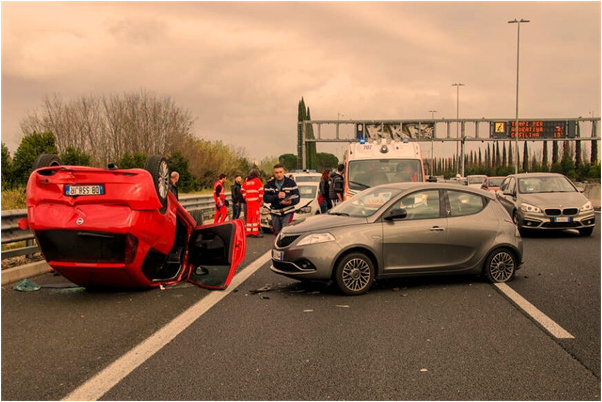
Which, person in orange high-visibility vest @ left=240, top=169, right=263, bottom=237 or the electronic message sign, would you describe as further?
the electronic message sign

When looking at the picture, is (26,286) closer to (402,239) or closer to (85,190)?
(85,190)

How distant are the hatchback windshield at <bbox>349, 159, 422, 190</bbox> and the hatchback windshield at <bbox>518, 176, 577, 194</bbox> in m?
3.52

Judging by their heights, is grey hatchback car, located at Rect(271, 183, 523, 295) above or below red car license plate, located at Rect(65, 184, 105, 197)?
below


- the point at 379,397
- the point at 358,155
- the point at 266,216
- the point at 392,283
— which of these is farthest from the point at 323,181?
the point at 379,397

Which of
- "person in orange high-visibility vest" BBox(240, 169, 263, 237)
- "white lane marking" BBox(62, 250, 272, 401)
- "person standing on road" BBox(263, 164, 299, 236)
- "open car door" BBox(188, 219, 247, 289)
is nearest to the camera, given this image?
"white lane marking" BBox(62, 250, 272, 401)

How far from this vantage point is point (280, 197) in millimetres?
13547

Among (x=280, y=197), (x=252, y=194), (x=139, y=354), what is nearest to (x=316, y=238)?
(x=139, y=354)

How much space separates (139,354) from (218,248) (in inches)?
162

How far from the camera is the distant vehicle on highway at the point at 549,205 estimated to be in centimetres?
1741

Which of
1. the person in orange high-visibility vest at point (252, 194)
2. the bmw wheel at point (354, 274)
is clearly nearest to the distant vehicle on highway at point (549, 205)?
the person in orange high-visibility vest at point (252, 194)

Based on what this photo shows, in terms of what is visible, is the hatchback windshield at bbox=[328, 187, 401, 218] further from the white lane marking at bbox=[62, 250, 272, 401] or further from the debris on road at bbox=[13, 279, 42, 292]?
the debris on road at bbox=[13, 279, 42, 292]

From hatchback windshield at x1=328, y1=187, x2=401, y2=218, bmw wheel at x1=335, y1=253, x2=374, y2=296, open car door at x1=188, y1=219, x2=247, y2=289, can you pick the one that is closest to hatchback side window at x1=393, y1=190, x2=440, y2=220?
hatchback windshield at x1=328, y1=187, x2=401, y2=218

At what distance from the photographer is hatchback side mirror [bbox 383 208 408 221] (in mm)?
9320

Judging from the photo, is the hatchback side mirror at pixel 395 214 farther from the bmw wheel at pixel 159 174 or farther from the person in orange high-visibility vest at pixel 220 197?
the person in orange high-visibility vest at pixel 220 197
